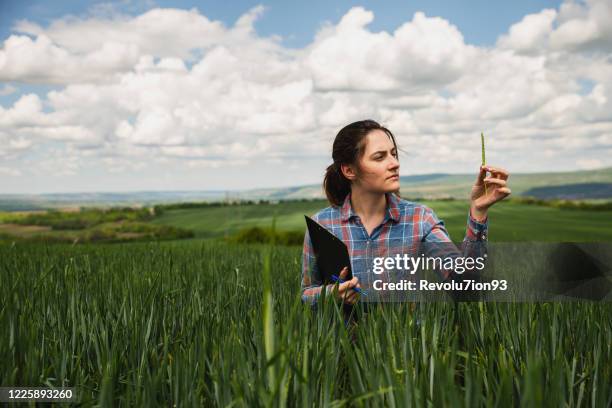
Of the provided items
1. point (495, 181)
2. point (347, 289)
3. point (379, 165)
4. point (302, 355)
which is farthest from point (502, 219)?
point (302, 355)

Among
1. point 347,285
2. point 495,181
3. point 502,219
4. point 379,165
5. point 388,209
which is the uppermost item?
point 379,165

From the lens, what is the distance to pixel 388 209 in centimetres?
304

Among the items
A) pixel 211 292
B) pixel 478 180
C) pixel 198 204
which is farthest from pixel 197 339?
pixel 198 204

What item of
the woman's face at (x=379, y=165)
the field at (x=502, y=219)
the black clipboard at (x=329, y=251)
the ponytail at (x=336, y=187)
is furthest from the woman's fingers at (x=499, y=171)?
the field at (x=502, y=219)

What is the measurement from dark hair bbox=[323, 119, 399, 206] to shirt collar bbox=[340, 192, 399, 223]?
118mm

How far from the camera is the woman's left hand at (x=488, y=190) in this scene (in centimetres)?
241

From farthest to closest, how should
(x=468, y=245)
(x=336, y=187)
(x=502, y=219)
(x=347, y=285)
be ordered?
1. (x=502, y=219)
2. (x=336, y=187)
3. (x=468, y=245)
4. (x=347, y=285)

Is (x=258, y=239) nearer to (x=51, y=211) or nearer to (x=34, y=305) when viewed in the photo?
(x=51, y=211)

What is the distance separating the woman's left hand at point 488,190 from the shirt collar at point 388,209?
503mm

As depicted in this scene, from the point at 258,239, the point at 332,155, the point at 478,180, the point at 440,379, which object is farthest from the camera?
the point at 258,239

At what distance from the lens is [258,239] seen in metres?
16.9

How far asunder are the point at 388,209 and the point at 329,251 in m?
0.75

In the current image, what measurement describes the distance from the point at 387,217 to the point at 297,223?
Answer: 21.7 m
